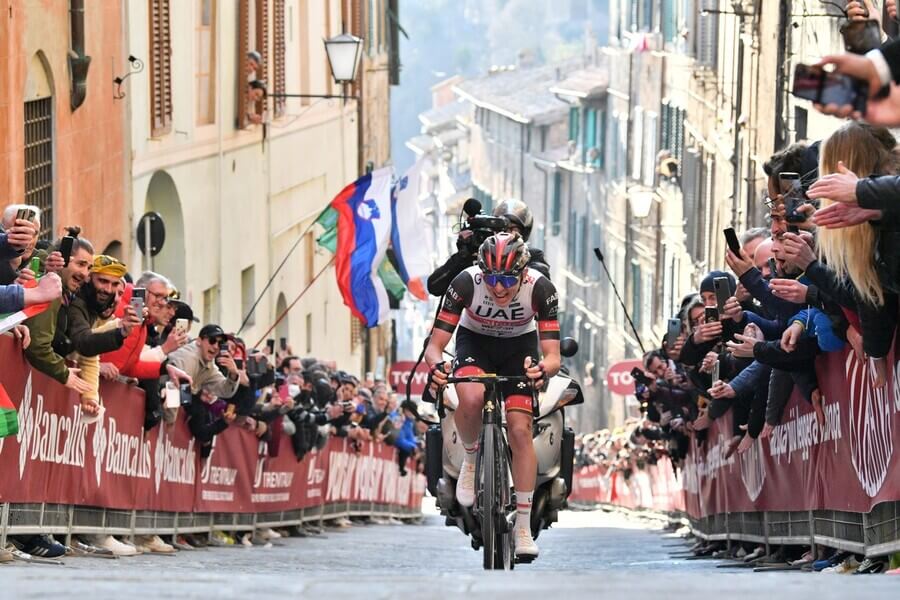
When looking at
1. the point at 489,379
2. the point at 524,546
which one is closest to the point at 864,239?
the point at 489,379

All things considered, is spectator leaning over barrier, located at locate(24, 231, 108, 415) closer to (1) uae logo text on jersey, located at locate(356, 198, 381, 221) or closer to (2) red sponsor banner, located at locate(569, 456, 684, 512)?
(2) red sponsor banner, located at locate(569, 456, 684, 512)

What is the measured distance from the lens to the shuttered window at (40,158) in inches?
789

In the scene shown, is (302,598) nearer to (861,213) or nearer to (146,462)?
(861,213)

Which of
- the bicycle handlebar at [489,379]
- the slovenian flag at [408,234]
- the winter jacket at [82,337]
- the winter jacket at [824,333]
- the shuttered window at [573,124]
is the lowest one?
the shuttered window at [573,124]

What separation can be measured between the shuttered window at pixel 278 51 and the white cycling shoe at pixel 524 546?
24.5 m

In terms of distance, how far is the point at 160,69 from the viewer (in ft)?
85.3

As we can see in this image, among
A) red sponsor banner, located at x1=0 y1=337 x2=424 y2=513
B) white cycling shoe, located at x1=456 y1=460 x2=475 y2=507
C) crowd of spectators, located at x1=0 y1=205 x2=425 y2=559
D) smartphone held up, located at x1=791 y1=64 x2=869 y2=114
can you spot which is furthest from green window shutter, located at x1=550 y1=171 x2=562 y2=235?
smartphone held up, located at x1=791 y1=64 x2=869 y2=114

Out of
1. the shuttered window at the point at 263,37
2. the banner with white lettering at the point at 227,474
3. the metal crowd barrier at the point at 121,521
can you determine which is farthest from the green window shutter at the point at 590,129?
the banner with white lettering at the point at 227,474

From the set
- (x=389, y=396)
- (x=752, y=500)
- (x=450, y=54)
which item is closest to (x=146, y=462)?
(x=752, y=500)

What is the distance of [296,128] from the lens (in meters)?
38.9

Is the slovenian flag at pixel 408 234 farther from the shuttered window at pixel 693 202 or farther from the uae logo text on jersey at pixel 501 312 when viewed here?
the uae logo text on jersey at pixel 501 312

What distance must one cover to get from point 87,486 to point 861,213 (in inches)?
274

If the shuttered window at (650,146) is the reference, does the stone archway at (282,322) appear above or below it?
below

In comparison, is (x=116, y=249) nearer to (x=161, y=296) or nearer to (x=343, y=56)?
(x=161, y=296)
